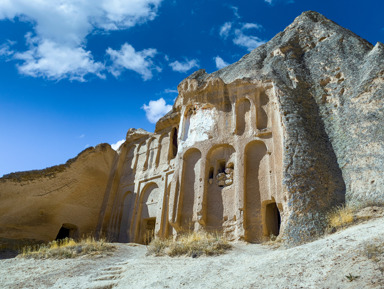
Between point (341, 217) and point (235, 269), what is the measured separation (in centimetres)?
360

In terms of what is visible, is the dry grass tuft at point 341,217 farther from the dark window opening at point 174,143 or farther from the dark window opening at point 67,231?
the dark window opening at point 67,231

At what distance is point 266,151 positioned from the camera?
14.0 metres

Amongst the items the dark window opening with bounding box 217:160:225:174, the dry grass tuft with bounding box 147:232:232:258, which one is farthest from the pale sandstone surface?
the dry grass tuft with bounding box 147:232:232:258

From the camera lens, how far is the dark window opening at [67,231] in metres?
18.8

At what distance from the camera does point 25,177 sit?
57.7 feet

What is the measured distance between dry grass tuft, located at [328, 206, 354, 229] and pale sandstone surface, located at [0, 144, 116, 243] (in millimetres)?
13557

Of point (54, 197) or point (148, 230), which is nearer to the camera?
point (148, 230)

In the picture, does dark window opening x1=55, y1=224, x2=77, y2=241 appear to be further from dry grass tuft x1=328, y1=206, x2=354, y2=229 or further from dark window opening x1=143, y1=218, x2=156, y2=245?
dry grass tuft x1=328, y1=206, x2=354, y2=229

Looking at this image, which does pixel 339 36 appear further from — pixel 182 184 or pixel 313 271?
Answer: pixel 313 271

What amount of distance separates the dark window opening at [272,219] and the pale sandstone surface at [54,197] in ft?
34.7

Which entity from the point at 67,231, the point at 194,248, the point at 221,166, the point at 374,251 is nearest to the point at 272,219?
the point at 221,166

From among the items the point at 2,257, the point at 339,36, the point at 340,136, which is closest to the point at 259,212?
the point at 340,136

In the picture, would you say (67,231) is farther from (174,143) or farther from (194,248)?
(194,248)

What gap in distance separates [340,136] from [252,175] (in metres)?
3.56
